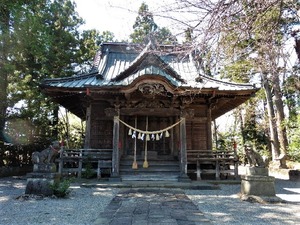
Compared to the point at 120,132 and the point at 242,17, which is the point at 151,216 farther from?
the point at 120,132

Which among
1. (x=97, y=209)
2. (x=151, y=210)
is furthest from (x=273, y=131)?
(x=97, y=209)

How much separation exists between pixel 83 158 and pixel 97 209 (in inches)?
179

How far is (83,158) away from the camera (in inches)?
387

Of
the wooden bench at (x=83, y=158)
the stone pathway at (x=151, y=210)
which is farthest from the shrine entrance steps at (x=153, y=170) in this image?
the stone pathway at (x=151, y=210)

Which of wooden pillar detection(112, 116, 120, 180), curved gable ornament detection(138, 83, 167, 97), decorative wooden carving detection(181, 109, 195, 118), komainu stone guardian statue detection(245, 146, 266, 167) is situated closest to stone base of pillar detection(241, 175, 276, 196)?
komainu stone guardian statue detection(245, 146, 266, 167)

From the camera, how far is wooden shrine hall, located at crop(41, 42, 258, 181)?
947cm

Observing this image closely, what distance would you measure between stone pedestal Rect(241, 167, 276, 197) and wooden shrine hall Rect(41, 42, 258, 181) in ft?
9.61

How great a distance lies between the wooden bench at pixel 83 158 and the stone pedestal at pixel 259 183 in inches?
196

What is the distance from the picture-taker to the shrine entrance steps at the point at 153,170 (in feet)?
31.0

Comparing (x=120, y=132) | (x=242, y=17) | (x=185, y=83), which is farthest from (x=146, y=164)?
(x=242, y=17)

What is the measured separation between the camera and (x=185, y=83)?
1059cm

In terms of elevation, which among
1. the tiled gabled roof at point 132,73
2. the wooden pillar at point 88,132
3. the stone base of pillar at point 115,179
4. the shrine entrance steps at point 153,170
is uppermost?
the tiled gabled roof at point 132,73

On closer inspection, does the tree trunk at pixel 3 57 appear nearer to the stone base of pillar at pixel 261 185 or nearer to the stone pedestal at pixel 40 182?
the stone pedestal at pixel 40 182

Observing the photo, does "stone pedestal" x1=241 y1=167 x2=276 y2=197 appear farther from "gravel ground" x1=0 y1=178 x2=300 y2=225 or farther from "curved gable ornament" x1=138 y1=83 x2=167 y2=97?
"curved gable ornament" x1=138 y1=83 x2=167 y2=97
